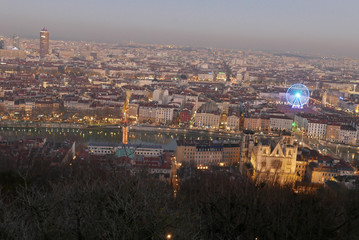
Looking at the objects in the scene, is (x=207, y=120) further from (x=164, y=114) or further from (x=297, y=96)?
(x=297, y=96)

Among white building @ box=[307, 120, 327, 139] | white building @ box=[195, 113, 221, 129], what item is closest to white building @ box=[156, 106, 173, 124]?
white building @ box=[195, 113, 221, 129]

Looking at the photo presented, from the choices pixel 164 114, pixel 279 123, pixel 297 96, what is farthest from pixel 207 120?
pixel 297 96

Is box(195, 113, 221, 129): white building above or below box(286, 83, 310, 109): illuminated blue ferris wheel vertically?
below

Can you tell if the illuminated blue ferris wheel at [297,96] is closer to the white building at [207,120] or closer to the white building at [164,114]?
the white building at [207,120]

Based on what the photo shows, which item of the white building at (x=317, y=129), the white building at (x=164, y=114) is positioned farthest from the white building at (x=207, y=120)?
the white building at (x=317, y=129)

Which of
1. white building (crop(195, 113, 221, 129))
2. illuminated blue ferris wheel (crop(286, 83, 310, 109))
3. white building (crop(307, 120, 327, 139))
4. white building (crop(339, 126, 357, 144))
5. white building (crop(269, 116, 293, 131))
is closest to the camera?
white building (crop(339, 126, 357, 144))

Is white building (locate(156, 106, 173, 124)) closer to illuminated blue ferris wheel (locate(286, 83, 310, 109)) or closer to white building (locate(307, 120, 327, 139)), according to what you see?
white building (locate(307, 120, 327, 139))

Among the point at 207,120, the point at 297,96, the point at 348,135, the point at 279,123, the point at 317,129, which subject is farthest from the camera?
the point at 297,96

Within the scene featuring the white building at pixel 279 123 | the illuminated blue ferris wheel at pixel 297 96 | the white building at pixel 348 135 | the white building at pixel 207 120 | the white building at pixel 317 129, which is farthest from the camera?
the illuminated blue ferris wheel at pixel 297 96
